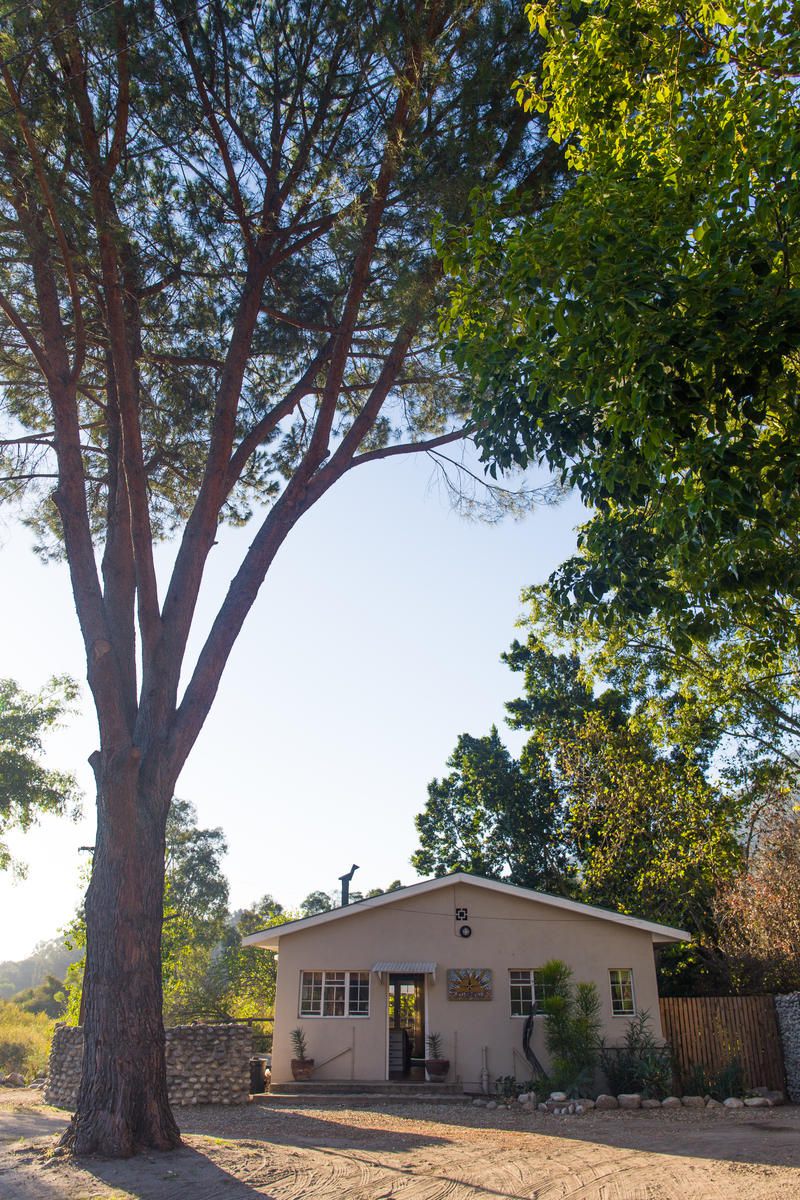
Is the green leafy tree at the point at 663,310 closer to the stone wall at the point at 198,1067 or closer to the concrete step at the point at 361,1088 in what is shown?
the stone wall at the point at 198,1067

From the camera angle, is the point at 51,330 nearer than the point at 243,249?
Yes

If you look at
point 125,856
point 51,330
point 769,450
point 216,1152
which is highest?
point 51,330

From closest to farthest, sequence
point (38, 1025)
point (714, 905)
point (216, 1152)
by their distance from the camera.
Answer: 1. point (216, 1152)
2. point (714, 905)
3. point (38, 1025)

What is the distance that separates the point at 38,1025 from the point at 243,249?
81.8 ft

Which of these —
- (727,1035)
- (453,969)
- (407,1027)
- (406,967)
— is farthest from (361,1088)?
(727,1035)

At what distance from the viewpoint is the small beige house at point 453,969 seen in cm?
1414

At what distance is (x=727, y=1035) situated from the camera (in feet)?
44.5

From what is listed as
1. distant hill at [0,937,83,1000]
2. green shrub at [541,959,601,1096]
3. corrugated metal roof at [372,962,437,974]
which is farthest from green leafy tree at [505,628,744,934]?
distant hill at [0,937,83,1000]

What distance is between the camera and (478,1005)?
14367mm

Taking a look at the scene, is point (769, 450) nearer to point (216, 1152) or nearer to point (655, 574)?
point (655, 574)

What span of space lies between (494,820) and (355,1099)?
1393 cm

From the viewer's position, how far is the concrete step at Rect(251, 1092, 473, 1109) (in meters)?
12.3

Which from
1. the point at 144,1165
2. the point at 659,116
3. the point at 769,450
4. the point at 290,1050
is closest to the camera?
the point at 769,450

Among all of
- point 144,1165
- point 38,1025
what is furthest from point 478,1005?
point 38,1025
